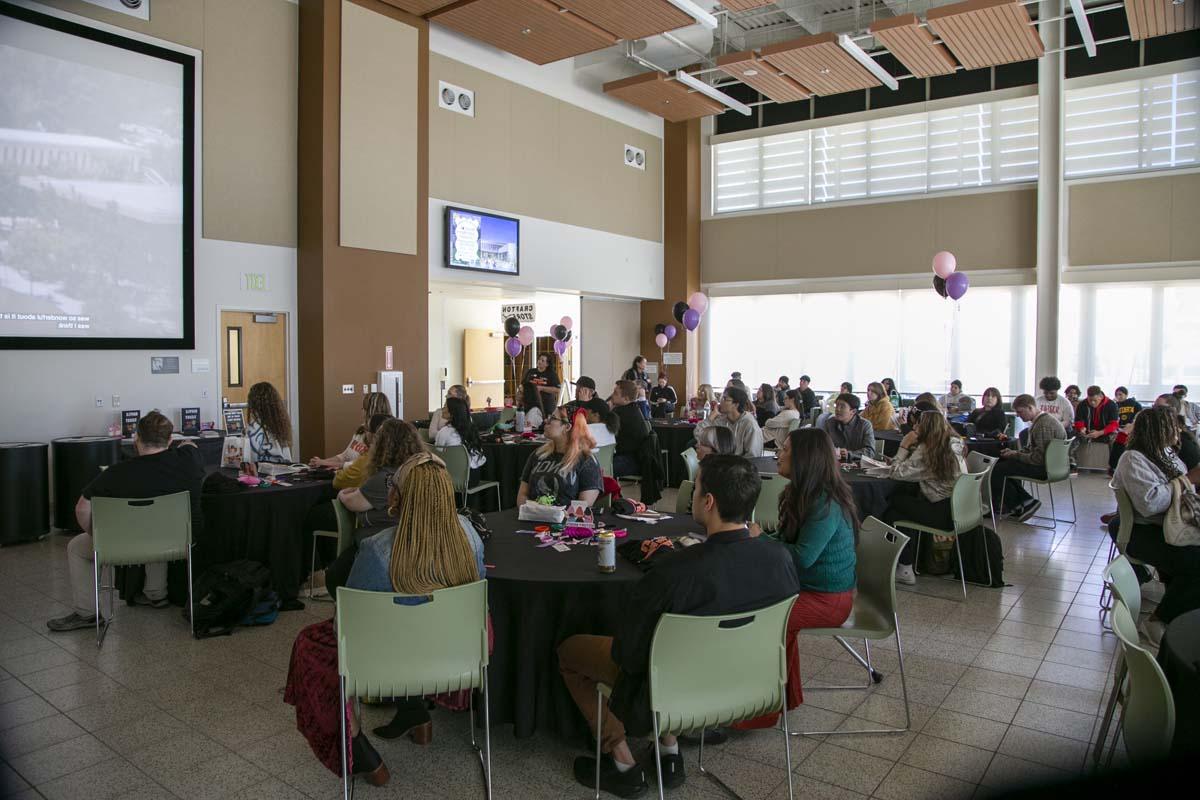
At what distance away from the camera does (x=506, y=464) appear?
8164 millimetres

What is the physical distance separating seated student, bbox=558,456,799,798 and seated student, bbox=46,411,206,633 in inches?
120

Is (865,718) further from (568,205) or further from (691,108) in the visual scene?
(691,108)

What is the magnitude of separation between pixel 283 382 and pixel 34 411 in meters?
2.80

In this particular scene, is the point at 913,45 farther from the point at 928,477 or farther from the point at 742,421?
the point at 928,477

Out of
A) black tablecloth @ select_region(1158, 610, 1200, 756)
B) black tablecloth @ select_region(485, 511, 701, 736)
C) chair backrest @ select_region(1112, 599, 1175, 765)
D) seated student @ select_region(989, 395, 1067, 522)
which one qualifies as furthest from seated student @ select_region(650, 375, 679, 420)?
chair backrest @ select_region(1112, 599, 1175, 765)

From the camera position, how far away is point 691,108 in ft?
47.8

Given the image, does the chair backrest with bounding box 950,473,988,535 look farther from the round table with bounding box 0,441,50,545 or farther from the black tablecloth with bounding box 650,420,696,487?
the round table with bounding box 0,441,50,545

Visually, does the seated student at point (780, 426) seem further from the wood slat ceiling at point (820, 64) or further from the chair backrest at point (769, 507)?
the wood slat ceiling at point (820, 64)

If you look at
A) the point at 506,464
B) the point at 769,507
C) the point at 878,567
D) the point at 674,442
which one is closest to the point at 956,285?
the point at 674,442

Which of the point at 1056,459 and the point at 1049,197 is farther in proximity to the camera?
the point at 1049,197

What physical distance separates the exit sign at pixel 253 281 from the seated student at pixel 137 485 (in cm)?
489

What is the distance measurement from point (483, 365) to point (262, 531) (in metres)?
11.9

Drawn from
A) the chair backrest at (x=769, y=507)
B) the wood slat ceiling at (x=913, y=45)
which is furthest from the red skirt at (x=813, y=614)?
the wood slat ceiling at (x=913, y=45)

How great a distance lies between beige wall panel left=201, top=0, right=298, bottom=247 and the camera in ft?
29.7
